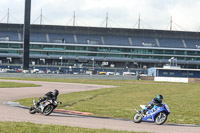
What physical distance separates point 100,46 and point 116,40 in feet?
25.6

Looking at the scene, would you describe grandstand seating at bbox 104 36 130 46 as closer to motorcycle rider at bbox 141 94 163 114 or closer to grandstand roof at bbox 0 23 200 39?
grandstand roof at bbox 0 23 200 39

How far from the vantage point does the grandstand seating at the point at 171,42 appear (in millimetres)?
128875

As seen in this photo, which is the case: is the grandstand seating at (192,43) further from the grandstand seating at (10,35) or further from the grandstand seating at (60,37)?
the grandstand seating at (10,35)

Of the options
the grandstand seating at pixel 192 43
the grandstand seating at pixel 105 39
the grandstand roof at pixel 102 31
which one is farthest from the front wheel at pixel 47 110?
the grandstand seating at pixel 192 43

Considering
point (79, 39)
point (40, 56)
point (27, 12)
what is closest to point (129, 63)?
point (79, 39)

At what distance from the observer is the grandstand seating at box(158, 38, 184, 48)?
423 ft

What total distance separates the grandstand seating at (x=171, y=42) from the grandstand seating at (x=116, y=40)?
41.8ft

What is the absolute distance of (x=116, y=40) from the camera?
12925 centimetres

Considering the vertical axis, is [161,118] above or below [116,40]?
below

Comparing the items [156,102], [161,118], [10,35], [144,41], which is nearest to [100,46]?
[144,41]

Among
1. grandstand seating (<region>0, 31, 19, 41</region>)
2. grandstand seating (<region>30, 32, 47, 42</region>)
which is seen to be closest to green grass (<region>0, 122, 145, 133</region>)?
grandstand seating (<region>30, 32, 47, 42</region>)

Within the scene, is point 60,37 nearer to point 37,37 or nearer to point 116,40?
point 37,37

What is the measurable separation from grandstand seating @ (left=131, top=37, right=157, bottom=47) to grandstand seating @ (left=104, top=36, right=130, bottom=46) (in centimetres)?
291

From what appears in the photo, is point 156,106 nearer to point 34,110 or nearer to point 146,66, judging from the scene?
point 34,110
